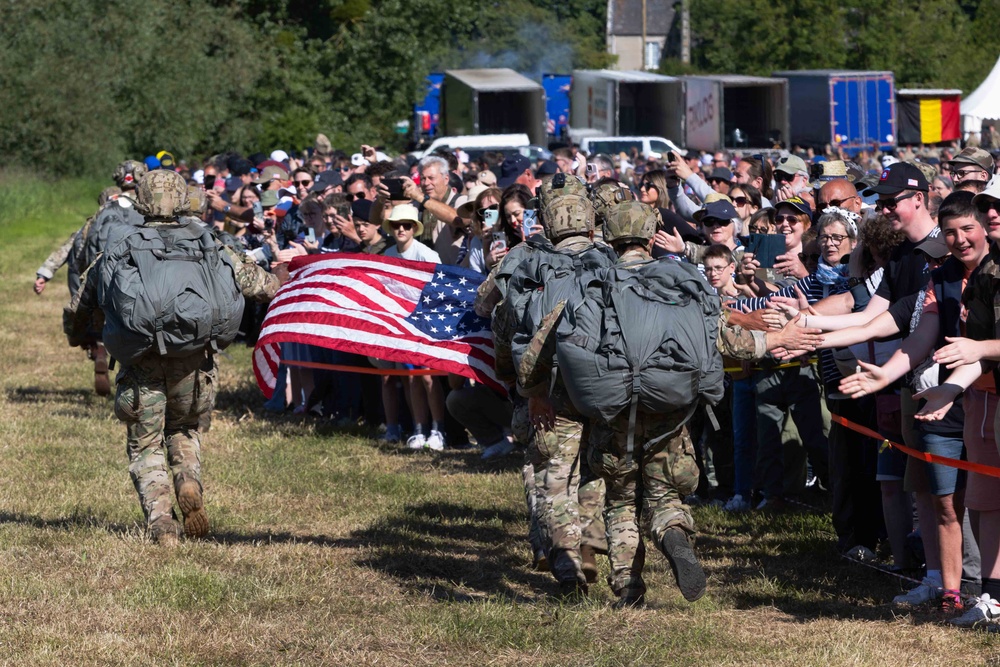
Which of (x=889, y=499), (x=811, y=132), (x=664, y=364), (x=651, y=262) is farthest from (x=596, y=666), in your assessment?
(x=811, y=132)

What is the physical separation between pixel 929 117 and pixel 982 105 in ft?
11.5

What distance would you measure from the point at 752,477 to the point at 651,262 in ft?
11.5

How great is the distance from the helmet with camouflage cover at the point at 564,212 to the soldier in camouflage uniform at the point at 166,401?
1.93 m

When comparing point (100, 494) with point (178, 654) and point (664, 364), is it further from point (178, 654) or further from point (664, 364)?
point (664, 364)

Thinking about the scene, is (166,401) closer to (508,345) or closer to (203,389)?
(203,389)

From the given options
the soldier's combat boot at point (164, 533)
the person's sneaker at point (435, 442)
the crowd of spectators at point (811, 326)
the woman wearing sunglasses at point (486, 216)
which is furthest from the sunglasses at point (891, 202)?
the person's sneaker at point (435, 442)

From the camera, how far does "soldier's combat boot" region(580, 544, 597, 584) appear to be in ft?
24.8

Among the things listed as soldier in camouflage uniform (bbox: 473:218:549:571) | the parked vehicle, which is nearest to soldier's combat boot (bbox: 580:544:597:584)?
soldier in camouflage uniform (bbox: 473:218:549:571)

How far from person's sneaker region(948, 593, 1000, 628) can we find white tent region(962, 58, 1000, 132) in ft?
134

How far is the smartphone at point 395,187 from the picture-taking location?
11906 mm

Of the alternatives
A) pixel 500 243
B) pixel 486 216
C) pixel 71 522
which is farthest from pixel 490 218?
pixel 71 522

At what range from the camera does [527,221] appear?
8883 millimetres

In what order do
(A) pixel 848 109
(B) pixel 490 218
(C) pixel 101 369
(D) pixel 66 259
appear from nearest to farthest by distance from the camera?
(B) pixel 490 218, (C) pixel 101 369, (D) pixel 66 259, (A) pixel 848 109

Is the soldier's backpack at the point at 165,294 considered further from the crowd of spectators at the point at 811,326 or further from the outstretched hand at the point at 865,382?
the outstretched hand at the point at 865,382
